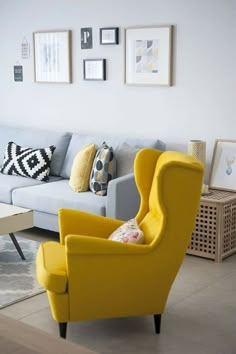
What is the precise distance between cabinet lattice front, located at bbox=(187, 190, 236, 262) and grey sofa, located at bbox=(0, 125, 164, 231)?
542 millimetres

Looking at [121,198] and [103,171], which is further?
[103,171]

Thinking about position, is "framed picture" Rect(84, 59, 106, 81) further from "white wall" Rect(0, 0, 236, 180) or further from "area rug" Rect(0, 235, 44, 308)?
"area rug" Rect(0, 235, 44, 308)

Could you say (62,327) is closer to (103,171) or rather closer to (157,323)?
(157,323)

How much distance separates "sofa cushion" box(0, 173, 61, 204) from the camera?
17.2 ft

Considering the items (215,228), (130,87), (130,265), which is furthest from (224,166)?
(130,265)

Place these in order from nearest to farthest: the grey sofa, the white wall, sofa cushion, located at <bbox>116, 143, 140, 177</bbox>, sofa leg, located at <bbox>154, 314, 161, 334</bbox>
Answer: sofa leg, located at <bbox>154, 314, 161, 334</bbox>, the grey sofa, the white wall, sofa cushion, located at <bbox>116, 143, 140, 177</bbox>

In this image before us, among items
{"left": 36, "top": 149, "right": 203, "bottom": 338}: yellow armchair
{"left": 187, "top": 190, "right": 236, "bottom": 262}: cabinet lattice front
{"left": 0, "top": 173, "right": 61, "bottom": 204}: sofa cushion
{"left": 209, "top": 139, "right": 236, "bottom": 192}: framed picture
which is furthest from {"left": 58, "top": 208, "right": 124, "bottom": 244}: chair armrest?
{"left": 0, "top": 173, "right": 61, "bottom": 204}: sofa cushion

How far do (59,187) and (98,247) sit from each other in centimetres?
210

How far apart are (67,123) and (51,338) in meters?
4.40

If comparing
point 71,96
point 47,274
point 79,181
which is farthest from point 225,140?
point 47,274

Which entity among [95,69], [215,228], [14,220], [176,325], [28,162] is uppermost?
[95,69]

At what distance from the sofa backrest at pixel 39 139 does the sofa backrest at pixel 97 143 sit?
2.7 inches

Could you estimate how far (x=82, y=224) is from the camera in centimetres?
356

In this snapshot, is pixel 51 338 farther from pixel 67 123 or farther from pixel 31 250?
pixel 67 123
